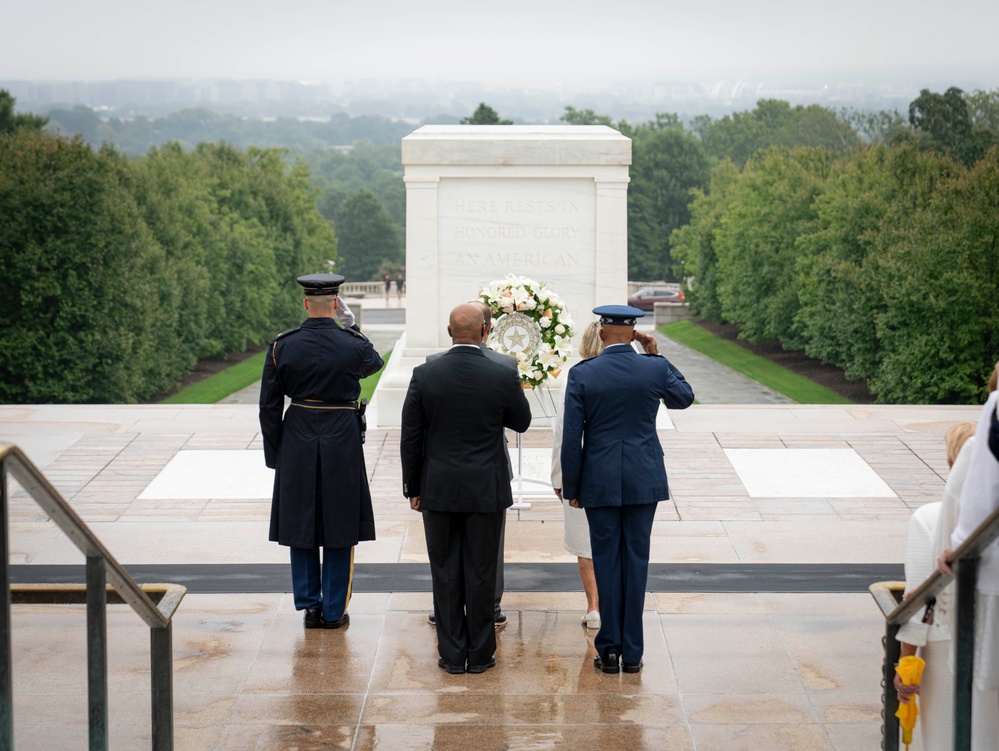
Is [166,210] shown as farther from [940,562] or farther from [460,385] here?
[940,562]

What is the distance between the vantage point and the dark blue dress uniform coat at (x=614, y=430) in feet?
19.7

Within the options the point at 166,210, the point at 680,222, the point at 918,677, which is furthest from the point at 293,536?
the point at 680,222

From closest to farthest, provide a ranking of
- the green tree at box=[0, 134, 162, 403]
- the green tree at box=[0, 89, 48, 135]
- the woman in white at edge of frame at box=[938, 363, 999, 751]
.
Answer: the woman in white at edge of frame at box=[938, 363, 999, 751], the green tree at box=[0, 134, 162, 403], the green tree at box=[0, 89, 48, 135]

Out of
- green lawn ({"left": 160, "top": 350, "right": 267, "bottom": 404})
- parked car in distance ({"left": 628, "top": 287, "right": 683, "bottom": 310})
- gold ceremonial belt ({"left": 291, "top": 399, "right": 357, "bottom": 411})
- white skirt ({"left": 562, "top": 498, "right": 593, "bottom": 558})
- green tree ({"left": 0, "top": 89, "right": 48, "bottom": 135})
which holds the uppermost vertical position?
green tree ({"left": 0, "top": 89, "right": 48, "bottom": 135})

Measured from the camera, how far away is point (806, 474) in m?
10.4

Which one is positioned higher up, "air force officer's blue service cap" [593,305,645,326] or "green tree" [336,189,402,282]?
"air force officer's blue service cap" [593,305,645,326]

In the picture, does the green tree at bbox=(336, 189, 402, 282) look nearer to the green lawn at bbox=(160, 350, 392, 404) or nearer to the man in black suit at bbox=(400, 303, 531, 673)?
the green lawn at bbox=(160, 350, 392, 404)

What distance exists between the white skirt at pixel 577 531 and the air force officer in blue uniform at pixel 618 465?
430 millimetres

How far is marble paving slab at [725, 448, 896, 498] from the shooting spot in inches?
388

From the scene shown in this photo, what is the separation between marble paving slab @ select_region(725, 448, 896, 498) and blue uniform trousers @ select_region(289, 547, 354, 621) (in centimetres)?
411

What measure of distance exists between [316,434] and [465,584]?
3.67 ft

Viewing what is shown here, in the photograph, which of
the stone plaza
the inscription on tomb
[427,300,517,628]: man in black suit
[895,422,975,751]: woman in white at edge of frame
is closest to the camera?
[895,422,975,751]: woman in white at edge of frame

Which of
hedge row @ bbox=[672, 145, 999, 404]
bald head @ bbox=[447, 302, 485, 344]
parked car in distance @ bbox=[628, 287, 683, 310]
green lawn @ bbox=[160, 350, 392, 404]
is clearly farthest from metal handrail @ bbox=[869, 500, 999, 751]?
parked car in distance @ bbox=[628, 287, 683, 310]

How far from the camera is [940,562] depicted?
402 centimetres
